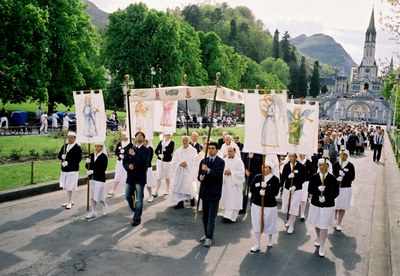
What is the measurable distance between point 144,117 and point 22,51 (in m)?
19.6

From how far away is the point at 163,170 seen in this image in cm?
1426

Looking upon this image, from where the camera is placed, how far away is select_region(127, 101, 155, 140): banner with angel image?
542 inches

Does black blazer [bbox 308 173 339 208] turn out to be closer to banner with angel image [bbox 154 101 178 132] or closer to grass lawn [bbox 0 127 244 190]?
banner with angel image [bbox 154 101 178 132]

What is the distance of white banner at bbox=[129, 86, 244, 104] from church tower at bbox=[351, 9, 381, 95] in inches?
6951

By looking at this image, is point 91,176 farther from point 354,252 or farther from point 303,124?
point 354,252

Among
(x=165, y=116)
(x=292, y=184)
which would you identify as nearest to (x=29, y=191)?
(x=165, y=116)

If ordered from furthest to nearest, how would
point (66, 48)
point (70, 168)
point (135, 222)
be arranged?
point (66, 48) → point (70, 168) → point (135, 222)

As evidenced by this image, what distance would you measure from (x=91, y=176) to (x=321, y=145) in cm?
922

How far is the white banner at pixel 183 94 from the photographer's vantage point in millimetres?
10600

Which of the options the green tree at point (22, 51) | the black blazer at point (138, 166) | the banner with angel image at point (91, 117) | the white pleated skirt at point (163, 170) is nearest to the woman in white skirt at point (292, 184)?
the black blazer at point (138, 166)

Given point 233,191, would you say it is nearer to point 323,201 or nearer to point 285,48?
point 323,201

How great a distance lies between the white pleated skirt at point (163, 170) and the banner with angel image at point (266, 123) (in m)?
5.22

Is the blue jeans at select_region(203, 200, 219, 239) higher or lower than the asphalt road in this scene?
higher

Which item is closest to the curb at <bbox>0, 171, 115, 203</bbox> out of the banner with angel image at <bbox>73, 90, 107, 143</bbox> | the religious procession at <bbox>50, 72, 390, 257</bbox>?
the religious procession at <bbox>50, 72, 390, 257</bbox>
